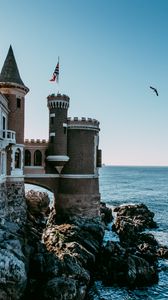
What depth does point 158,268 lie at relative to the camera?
28.5 meters

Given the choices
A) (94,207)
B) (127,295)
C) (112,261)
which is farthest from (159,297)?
Answer: (94,207)

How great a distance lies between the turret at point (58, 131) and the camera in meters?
35.9

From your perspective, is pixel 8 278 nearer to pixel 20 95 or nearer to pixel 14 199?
pixel 14 199

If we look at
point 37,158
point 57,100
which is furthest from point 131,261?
point 57,100

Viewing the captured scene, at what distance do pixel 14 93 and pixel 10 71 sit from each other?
7.47 ft

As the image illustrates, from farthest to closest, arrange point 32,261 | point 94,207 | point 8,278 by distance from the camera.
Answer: point 94,207 < point 32,261 < point 8,278

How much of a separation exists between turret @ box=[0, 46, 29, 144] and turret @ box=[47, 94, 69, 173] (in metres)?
5.31

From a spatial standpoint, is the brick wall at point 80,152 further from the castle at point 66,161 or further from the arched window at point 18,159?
the arched window at point 18,159

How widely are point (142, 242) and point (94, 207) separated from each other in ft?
22.1

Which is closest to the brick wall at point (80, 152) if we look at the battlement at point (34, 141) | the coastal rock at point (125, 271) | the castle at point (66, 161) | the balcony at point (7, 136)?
the castle at point (66, 161)

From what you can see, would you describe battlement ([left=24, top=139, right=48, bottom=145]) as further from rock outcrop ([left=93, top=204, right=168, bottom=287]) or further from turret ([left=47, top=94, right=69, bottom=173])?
rock outcrop ([left=93, top=204, right=168, bottom=287])

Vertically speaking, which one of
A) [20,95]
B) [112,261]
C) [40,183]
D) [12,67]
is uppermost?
[12,67]

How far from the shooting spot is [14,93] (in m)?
30.3

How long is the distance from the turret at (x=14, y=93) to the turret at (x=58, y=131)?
5.31m
